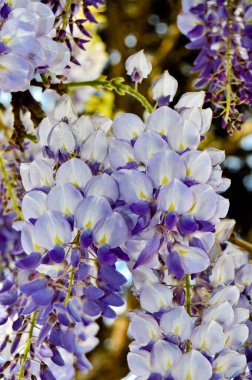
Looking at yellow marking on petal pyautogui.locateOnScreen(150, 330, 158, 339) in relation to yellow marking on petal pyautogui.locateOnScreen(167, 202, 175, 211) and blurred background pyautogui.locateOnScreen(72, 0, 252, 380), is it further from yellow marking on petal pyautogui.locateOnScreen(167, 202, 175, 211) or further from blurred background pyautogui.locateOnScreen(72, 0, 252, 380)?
blurred background pyautogui.locateOnScreen(72, 0, 252, 380)

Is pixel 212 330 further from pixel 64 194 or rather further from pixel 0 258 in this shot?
pixel 0 258

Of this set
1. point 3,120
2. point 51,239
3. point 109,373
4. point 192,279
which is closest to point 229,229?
point 192,279

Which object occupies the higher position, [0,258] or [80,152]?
[80,152]

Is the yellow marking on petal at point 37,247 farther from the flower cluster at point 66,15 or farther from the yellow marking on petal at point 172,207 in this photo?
the flower cluster at point 66,15

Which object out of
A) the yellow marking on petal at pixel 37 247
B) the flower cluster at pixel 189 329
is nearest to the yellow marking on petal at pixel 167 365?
the flower cluster at pixel 189 329

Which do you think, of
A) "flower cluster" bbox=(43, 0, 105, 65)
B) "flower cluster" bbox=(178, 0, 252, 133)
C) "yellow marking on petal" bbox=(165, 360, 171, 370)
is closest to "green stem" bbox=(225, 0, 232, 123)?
"flower cluster" bbox=(178, 0, 252, 133)

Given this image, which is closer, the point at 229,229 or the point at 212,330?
the point at 212,330
